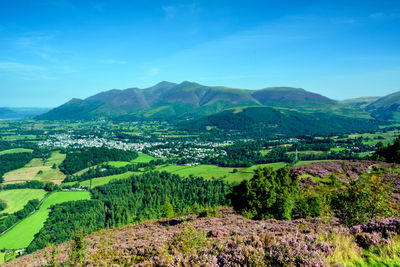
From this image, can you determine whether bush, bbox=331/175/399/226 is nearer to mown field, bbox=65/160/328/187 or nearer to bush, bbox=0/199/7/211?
mown field, bbox=65/160/328/187

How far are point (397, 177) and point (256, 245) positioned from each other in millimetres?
40784

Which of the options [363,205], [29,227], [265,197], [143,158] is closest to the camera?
[363,205]

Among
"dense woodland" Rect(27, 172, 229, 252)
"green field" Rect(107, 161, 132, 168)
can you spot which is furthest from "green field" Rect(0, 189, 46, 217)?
"green field" Rect(107, 161, 132, 168)

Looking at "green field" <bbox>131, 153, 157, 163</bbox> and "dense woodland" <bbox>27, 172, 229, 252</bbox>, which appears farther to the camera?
"green field" <bbox>131, 153, 157, 163</bbox>

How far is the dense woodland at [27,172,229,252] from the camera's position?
7650 centimetres

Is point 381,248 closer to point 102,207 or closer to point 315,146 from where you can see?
point 102,207

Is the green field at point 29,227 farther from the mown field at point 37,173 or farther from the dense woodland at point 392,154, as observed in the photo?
the dense woodland at point 392,154

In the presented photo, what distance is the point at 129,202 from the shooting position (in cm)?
10000

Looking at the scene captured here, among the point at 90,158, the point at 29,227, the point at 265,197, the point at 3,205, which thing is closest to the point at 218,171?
the point at 29,227

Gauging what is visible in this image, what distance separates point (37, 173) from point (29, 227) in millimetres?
80089

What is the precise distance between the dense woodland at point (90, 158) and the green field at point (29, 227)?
181 feet

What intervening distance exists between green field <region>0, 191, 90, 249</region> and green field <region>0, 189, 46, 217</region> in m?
9.49

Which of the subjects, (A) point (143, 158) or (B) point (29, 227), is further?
(A) point (143, 158)

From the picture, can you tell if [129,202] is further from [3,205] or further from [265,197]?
[265,197]
